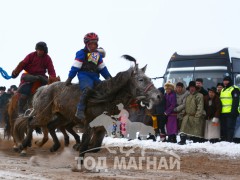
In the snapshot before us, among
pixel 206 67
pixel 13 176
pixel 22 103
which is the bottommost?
pixel 13 176

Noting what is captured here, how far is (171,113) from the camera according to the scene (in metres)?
15.5

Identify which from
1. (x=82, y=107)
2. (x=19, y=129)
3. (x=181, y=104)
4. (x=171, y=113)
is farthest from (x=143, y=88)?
(x=171, y=113)

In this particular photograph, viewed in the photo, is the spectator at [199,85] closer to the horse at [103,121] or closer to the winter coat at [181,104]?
the winter coat at [181,104]

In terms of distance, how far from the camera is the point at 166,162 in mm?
10102

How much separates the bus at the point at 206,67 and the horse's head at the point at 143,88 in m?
9.60

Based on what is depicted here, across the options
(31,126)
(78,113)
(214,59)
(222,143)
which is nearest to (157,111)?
(222,143)

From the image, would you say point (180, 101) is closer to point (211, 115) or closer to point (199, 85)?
point (199, 85)

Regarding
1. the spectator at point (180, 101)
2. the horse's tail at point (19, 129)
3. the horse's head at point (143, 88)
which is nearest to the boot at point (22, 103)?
the horse's tail at point (19, 129)

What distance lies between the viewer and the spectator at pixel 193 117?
48.6 feet

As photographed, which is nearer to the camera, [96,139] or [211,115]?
[96,139]

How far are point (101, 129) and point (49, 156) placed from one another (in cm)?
206

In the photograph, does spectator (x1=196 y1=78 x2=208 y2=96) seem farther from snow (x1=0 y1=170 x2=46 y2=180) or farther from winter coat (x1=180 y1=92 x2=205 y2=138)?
snow (x1=0 y1=170 x2=46 y2=180)

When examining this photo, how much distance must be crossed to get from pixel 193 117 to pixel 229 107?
3.47 ft

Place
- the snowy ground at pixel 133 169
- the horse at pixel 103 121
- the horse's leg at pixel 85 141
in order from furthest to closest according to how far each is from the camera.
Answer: the horse at pixel 103 121 < the horse's leg at pixel 85 141 < the snowy ground at pixel 133 169
